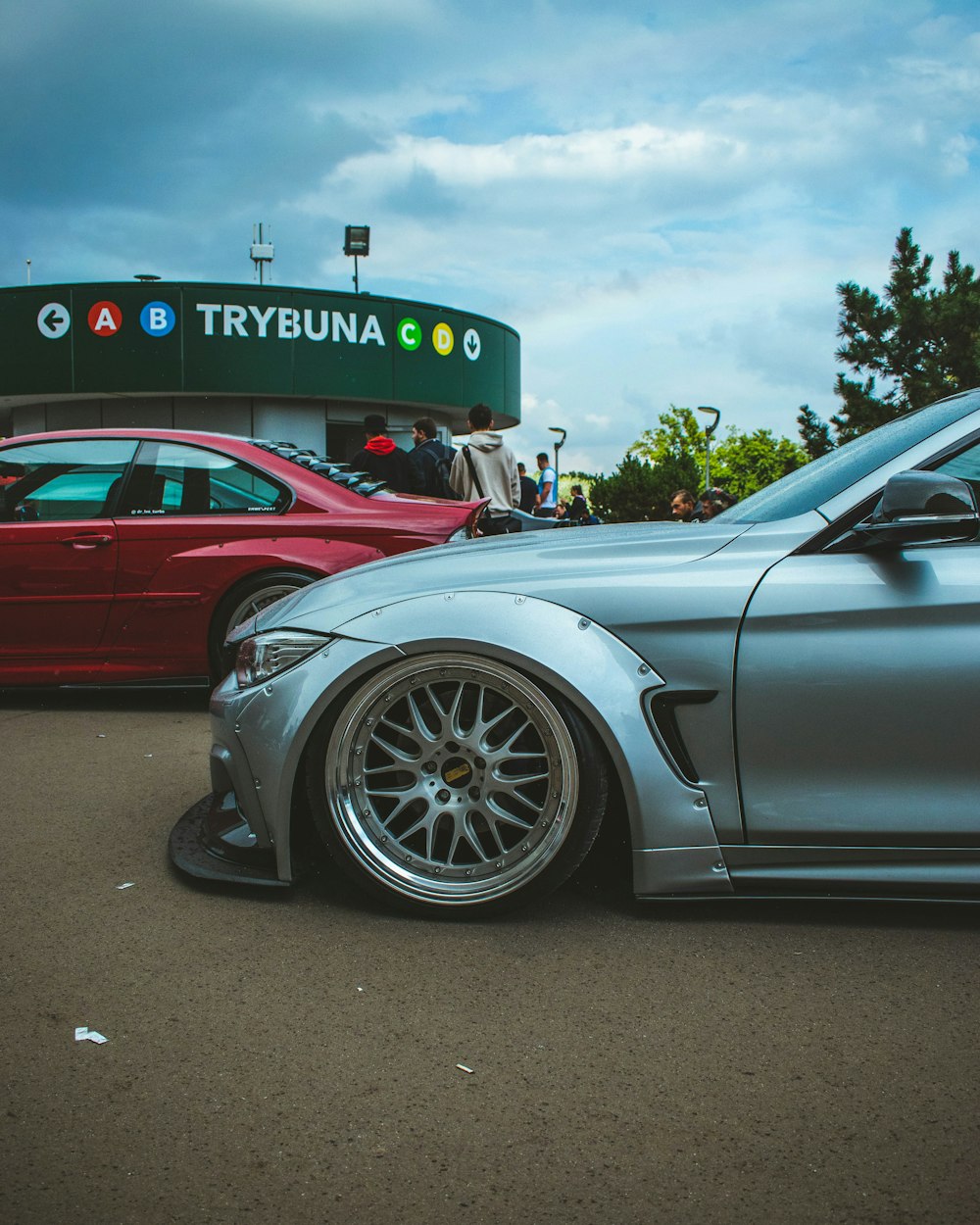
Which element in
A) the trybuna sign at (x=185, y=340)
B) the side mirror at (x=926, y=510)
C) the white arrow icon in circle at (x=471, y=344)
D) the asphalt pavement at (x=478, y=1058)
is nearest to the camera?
the asphalt pavement at (x=478, y=1058)

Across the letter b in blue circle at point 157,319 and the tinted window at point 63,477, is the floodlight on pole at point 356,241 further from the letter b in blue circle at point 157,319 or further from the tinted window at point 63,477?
the tinted window at point 63,477

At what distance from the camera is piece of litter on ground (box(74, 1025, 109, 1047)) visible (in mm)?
2481

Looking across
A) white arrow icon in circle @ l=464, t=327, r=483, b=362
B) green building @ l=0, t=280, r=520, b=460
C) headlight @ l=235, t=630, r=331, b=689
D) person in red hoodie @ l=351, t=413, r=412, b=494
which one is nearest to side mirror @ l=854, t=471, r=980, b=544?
headlight @ l=235, t=630, r=331, b=689

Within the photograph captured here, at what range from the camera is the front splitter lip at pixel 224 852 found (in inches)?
129

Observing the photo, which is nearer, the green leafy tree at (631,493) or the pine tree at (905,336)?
the pine tree at (905,336)

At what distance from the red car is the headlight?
10.2ft

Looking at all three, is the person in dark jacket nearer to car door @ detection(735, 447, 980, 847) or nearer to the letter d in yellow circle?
car door @ detection(735, 447, 980, 847)

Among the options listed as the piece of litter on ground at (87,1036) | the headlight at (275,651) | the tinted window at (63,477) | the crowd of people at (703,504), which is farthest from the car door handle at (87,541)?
the crowd of people at (703,504)

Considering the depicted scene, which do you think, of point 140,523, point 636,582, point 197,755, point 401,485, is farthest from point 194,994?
point 401,485

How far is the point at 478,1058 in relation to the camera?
2.42m

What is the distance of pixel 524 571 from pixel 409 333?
27.2 metres

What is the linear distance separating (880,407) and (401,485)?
70.4 ft

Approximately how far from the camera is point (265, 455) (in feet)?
22.2

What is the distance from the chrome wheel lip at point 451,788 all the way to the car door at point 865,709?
545mm
